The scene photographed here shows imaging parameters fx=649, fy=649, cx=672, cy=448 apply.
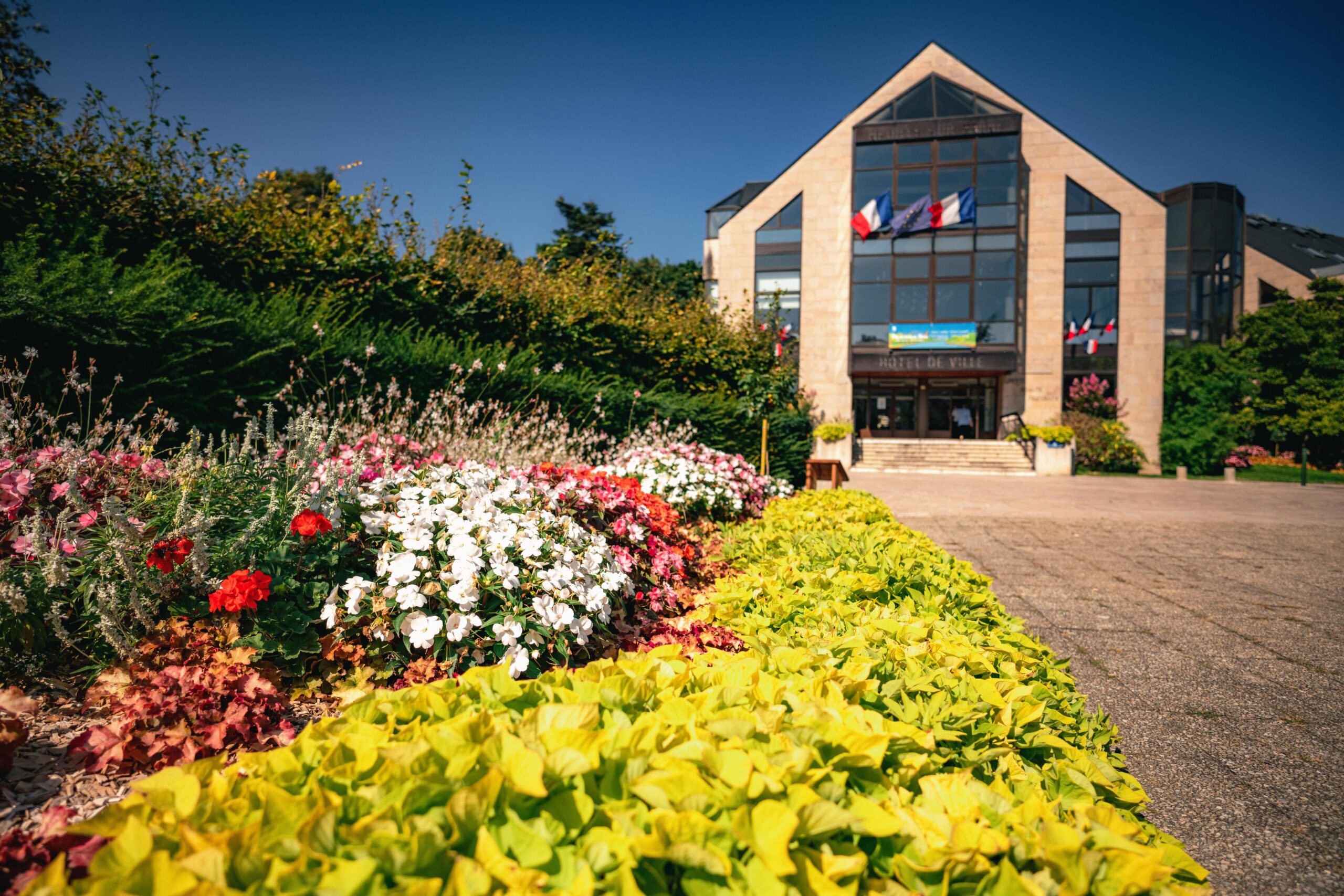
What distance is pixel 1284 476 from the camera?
1775cm

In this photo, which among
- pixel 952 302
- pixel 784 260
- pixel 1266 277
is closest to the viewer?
pixel 952 302

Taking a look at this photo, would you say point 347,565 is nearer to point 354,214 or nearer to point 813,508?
point 813,508

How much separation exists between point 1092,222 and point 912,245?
6.00 metres

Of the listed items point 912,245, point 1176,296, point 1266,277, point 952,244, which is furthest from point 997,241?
point 1266,277

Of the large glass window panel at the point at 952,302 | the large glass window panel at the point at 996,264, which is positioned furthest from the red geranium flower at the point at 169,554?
the large glass window panel at the point at 996,264

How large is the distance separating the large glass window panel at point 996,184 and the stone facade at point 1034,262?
4.94 feet

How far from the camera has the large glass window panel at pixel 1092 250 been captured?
2102cm

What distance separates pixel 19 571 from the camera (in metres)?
1.93

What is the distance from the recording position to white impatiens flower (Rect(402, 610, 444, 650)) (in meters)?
2.01

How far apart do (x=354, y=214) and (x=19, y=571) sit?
684cm

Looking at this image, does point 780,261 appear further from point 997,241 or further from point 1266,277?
point 1266,277

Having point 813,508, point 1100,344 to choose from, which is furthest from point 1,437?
point 1100,344

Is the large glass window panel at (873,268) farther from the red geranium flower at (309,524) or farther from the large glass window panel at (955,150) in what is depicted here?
the red geranium flower at (309,524)

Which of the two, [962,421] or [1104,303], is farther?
[962,421]
